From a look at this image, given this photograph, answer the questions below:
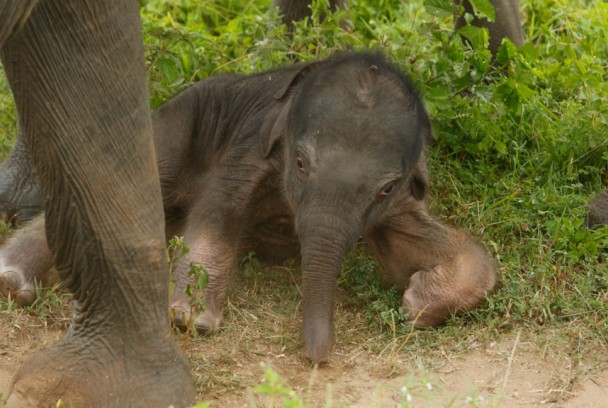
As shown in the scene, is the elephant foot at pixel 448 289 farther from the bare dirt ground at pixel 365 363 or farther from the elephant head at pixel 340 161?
the elephant head at pixel 340 161

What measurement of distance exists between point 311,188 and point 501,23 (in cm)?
193

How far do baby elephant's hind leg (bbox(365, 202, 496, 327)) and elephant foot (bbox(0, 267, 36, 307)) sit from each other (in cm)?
128

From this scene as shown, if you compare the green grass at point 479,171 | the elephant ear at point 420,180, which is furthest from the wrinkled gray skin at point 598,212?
the elephant ear at point 420,180

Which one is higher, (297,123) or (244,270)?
(297,123)

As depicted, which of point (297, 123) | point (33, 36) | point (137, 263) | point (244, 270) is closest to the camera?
point (33, 36)

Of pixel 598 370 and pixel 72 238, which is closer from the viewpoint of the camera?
pixel 72 238

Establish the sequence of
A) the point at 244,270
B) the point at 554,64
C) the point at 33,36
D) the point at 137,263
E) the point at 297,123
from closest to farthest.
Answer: the point at 33,36 → the point at 137,263 → the point at 297,123 → the point at 244,270 → the point at 554,64

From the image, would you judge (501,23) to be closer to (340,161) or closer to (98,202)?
(340,161)

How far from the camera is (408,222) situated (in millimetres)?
4766

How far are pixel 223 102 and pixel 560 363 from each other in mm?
1770

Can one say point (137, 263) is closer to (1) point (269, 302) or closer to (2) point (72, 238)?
(2) point (72, 238)

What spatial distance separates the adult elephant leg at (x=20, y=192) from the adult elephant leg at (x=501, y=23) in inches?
80.1

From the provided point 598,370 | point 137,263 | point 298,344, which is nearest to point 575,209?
point 598,370

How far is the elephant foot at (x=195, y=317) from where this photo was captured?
432 centimetres
